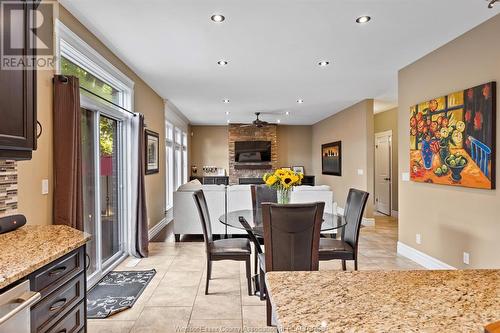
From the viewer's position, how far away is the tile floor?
2.49 m

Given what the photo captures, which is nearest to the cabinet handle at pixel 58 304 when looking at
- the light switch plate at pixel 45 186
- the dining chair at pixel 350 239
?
the light switch plate at pixel 45 186

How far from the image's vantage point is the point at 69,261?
1.68 m

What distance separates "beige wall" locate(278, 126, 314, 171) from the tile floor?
6.03m

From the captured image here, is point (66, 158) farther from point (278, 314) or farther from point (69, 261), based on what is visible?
point (278, 314)

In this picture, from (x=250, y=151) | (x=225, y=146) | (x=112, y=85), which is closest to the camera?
(x=112, y=85)

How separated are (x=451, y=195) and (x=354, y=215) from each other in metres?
1.20

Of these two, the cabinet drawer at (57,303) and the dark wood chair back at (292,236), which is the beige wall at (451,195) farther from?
the cabinet drawer at (57,303)

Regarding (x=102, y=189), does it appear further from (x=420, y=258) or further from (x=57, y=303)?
(x=420, y=258)

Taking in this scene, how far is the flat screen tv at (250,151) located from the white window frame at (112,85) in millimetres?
5907

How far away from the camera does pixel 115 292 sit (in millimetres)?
3115

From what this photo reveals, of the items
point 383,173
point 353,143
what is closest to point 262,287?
point 353,143

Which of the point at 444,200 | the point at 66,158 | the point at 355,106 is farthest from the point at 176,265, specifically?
the point at 355,106

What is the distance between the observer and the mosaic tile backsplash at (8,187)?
1.93m

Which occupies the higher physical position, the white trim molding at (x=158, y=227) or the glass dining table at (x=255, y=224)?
the glass dining table at (x=255, y=224)
